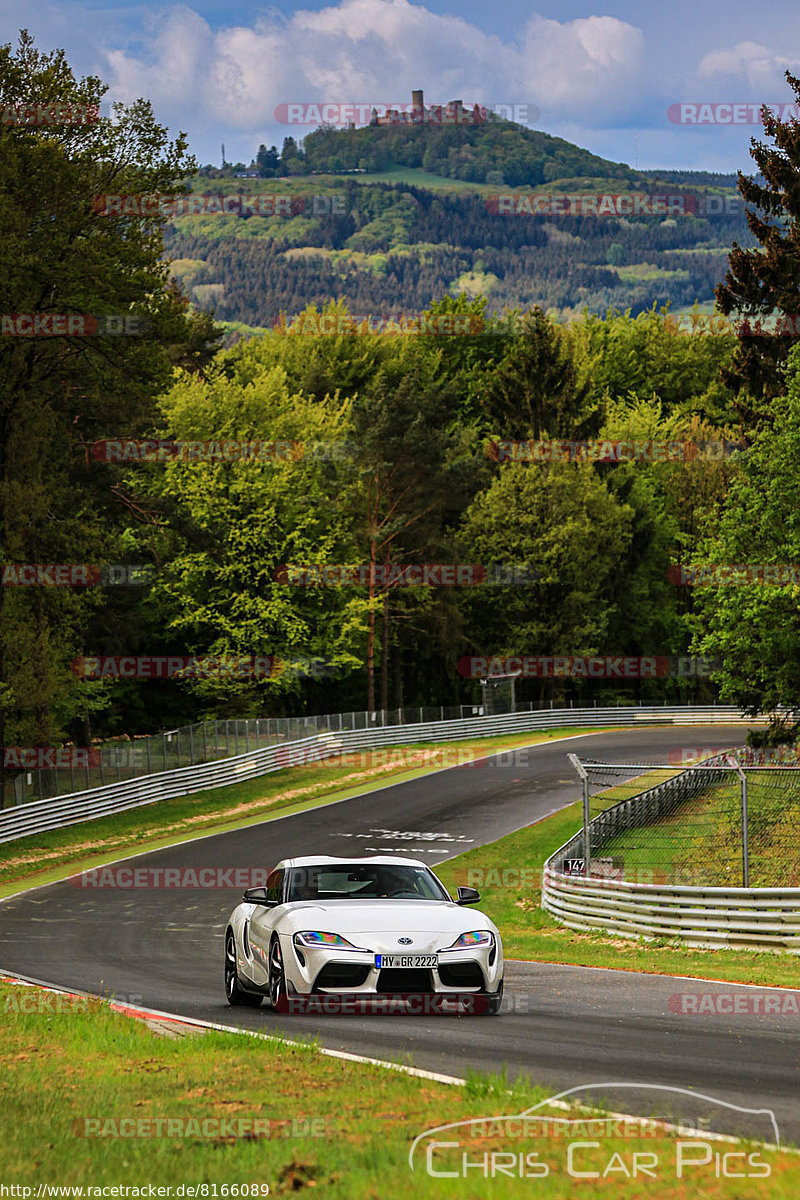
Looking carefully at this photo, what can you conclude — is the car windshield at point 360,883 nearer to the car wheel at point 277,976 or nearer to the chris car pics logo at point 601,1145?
the car wheel at point 277,976

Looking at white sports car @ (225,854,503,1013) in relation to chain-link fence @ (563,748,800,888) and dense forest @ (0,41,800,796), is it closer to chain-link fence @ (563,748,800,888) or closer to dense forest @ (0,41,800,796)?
chain-link fence @ (563,748,800,888)

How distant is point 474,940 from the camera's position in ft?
38.1

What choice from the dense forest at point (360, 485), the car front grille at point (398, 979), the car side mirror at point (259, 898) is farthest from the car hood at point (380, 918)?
the dense forest at point (360, 485)

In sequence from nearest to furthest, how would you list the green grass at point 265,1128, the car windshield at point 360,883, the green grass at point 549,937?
1. the green grass at point 265,1128
2. the car windshield at point 360,883
3. the green grass at point 549,937

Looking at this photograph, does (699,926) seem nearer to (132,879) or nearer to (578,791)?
(132,879)

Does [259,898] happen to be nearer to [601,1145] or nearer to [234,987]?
[234,987]

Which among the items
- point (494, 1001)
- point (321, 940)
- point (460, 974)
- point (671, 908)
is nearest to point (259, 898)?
point (321, 940)

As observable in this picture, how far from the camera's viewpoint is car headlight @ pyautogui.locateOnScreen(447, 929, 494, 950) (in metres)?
11.5

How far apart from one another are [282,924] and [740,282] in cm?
4141

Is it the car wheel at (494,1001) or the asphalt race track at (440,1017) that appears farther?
the car wheel at (494,1001)

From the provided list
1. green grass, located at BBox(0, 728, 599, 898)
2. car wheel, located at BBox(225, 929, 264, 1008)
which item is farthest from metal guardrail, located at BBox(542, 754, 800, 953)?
green grass, located at BBox(0, 728, 599, 898)

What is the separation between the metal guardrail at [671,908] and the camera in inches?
733

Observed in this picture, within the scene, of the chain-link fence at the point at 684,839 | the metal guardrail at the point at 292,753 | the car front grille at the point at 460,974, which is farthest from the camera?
the metal guardrail at the point at 292,753

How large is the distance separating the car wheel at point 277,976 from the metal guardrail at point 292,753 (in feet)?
90.7
